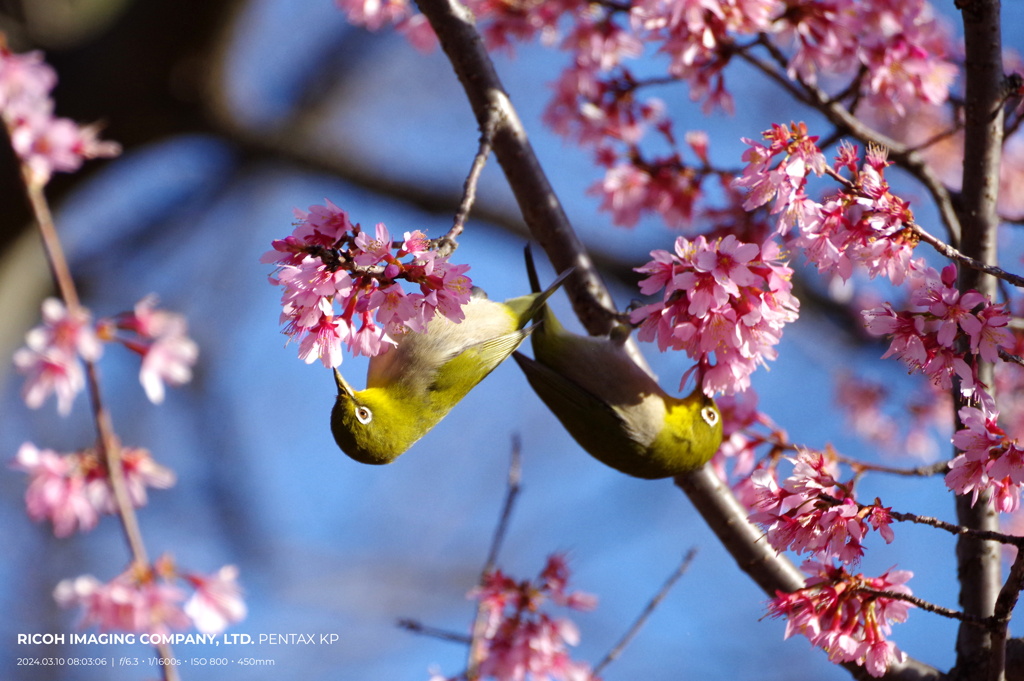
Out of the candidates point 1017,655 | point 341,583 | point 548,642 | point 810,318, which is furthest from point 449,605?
point 1017,655

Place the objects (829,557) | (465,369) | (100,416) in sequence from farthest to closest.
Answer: (100,416) < (465,369) < (829,557)

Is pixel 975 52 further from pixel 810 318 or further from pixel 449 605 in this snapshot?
pixel 449 605

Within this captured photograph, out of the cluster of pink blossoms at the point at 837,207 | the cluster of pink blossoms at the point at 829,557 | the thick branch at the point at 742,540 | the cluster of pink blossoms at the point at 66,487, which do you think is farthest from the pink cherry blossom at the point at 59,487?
the cluster of pink blossoms at the point at 837,207

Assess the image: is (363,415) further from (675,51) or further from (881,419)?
(881,419)

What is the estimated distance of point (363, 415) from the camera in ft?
6.07

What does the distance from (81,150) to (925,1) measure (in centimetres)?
292

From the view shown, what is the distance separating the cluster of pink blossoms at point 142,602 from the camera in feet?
7.18

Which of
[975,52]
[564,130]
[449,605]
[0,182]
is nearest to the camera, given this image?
[975,52]

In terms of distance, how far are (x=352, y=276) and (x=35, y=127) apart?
6.49ft

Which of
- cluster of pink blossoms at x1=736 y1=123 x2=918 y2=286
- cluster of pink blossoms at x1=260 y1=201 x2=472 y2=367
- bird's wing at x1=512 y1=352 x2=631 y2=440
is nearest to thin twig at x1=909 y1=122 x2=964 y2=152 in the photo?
cluster of pink blossoms at x1=736 y1=123 x2=918 y2=286

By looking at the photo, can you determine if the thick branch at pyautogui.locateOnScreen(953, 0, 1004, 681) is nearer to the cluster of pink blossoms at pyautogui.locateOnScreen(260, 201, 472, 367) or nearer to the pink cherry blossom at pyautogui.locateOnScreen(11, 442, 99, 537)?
the cluster of pink blossoms at pyautogui.locateOnScreen(260, 201, 472, 367)

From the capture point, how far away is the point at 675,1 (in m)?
2.20

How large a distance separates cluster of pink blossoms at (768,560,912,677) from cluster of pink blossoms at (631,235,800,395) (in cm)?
45

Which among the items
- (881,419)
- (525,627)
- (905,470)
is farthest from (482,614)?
(881,419)
